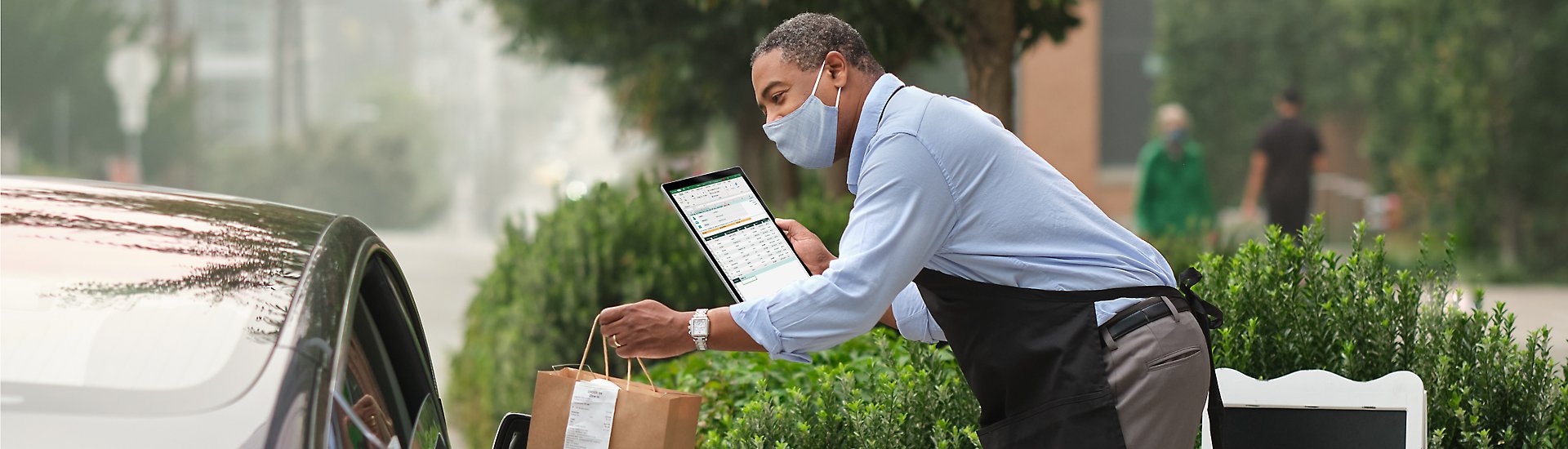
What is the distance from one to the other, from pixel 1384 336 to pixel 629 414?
1949mm

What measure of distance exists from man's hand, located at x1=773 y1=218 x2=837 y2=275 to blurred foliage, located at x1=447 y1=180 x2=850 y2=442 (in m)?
3.19

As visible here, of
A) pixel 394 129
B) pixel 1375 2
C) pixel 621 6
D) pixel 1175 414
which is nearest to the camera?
pixel 1175 414

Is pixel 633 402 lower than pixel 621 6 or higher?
lower

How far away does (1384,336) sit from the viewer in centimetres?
374

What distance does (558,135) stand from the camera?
8994cm

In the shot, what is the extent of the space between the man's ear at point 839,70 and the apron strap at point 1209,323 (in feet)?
2.26

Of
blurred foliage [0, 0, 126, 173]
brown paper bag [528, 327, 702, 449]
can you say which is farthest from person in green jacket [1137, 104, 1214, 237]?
blurred foliage [0, 0, 126, 173]

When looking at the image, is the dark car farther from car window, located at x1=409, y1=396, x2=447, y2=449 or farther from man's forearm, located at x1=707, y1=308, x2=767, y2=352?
man's forearm, located at x1=707, y1=308, x2=767, y2=352

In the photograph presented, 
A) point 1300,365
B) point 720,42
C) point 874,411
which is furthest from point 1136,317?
point 720,42

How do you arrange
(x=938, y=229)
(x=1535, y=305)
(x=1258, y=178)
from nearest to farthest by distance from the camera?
(x=938, y=229) → (x=1258, y=178) → (x=1535, y=305)

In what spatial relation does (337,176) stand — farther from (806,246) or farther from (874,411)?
(806,246)

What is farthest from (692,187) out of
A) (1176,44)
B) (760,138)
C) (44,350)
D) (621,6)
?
(1176,44)

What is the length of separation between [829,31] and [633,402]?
0.74 meters

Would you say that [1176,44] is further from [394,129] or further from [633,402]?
[394,129]
